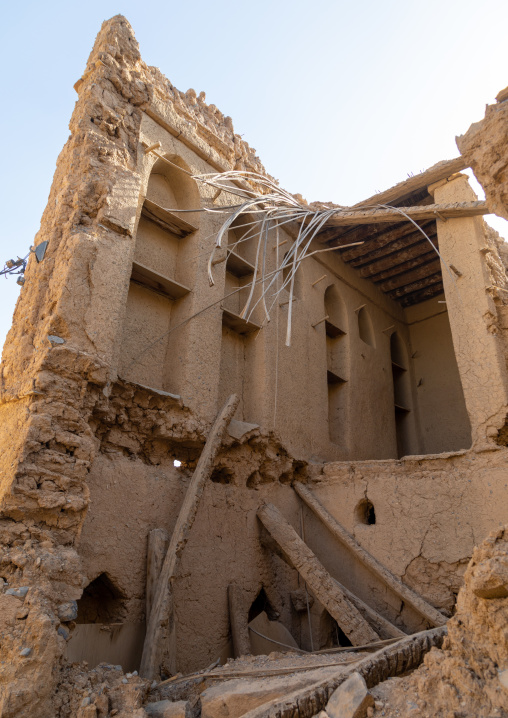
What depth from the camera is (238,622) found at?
5992 millimetres

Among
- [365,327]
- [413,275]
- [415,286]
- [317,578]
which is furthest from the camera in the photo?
[415,286]

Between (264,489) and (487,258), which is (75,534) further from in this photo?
(487,258)

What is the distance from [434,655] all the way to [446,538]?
348cm

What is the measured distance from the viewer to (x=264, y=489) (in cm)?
723

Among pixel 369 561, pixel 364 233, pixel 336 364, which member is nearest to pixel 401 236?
pixel 364 233

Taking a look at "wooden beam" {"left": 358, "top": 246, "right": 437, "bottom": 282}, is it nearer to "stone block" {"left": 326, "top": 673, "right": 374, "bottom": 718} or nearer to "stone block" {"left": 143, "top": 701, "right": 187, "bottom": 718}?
"stone block" {"left": 326, "top": 673, "right": 374, "bottom": 718}

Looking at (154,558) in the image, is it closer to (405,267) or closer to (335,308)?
(335,308)

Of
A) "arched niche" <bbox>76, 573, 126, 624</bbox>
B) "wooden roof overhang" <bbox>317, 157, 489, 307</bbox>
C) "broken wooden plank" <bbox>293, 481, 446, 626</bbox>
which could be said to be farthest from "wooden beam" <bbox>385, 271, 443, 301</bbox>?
"arched niche" <bbox>76, 573, 126, 624</bbox>

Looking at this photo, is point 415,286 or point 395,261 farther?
point 415,286

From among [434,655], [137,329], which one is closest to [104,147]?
[137,329]

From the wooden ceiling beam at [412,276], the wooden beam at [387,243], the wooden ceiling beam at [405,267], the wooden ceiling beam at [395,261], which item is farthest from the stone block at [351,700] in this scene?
the wooden ceiling beam at [412,276]

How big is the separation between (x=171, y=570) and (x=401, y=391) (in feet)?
24.1

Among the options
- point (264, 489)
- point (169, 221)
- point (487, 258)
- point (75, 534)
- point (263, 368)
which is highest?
point (169, 221)

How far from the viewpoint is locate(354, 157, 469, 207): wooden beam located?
7.37 meters
